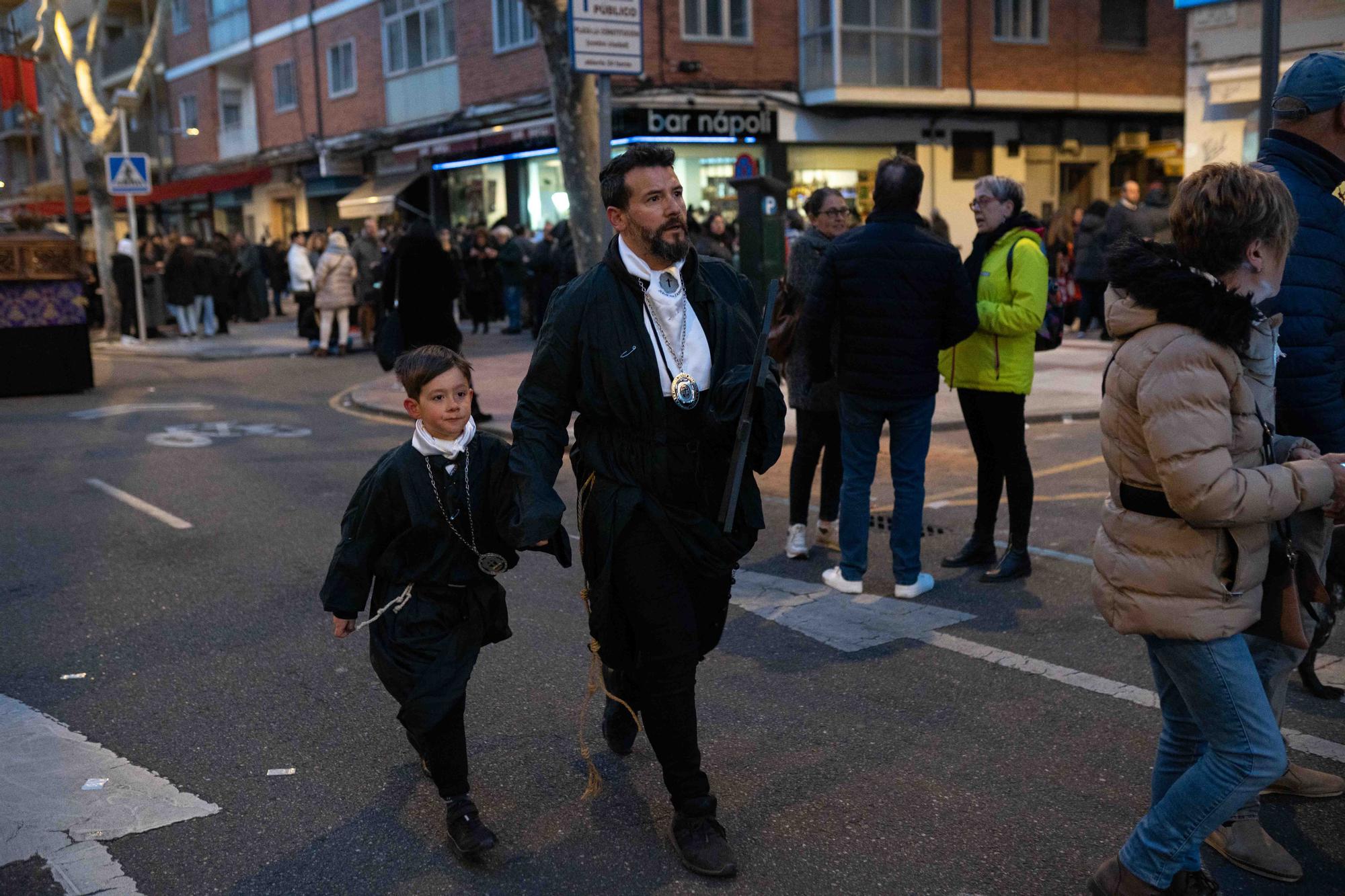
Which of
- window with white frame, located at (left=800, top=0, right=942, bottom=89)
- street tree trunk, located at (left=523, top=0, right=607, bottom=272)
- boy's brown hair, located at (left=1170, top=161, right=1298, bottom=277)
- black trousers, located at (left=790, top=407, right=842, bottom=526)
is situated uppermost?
window with white frame, located at (left=800, top=0, right=942, bottom=89)

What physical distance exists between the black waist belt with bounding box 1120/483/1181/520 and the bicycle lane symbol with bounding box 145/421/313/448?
30.2 feet

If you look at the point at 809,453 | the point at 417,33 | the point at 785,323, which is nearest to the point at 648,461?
the point at 785,323

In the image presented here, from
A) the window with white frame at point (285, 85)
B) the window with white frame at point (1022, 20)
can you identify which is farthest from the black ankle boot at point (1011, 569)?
the window with white frame at point (285, 85)

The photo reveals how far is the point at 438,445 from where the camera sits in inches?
139

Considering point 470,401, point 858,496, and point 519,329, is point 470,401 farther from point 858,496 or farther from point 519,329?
point 519,329

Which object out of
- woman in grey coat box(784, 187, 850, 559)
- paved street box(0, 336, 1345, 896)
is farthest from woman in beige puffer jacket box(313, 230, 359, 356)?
woman in grey coat box(784, 187, 850, 559)

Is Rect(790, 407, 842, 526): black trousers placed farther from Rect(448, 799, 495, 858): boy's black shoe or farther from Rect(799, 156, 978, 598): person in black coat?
Rect(448, 799, 495, 858): boy's black shoe

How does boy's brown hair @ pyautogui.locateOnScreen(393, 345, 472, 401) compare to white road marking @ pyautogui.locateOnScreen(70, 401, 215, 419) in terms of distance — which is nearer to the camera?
boy's brown hair @ pyautogui.locateOnScreen(393, 345, 472, 401)

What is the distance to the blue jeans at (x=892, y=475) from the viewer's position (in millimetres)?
5762

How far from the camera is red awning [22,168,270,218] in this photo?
3491 centimetres

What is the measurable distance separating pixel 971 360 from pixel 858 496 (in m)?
0.87

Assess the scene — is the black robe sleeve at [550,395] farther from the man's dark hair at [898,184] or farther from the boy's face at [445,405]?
the man's dark hair at [898,184]

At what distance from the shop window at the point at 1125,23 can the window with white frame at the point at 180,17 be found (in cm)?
2686

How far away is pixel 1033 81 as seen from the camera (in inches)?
1047
